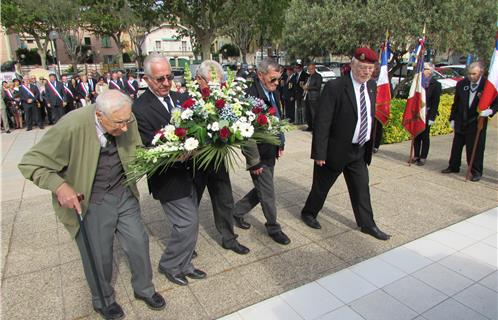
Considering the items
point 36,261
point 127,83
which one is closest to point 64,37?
point 127,83

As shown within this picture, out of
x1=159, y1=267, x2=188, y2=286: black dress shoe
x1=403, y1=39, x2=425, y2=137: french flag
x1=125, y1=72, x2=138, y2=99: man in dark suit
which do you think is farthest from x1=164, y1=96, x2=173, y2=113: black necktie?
x1=125, y1=72, x2=138, y2=99: man in dark suit

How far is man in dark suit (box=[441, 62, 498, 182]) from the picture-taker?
600 cm

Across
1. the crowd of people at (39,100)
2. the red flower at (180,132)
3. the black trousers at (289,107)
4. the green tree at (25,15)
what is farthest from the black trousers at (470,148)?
the green tree at (25,15)

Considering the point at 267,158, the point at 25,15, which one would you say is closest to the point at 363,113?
the point at 267,158

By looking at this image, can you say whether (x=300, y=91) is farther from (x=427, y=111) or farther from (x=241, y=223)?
(x=241, y=223)

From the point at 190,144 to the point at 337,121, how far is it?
188 centimetres

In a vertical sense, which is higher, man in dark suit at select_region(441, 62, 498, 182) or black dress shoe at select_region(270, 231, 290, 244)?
man in dark suit at select_region(441, 62, 498, 182)

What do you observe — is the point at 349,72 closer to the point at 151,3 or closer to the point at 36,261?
the point at 36,261

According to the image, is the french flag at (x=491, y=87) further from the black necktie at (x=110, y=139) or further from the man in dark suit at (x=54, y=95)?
the man in dark suit at (x=54, y=95)

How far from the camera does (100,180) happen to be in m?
2.65

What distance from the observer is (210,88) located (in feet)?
10.1

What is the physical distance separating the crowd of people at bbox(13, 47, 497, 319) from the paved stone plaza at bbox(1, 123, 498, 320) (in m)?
0.16

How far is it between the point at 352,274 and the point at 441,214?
203cm

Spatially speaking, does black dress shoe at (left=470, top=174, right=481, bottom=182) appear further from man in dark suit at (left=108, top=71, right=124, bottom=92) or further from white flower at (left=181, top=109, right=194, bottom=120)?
man in dark suit at (left=108, top=71, right=124, bottom=92)
